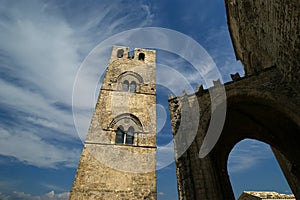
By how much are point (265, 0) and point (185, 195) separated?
6056 mm

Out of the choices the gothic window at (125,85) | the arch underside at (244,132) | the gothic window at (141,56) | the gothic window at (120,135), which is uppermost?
the gothic window at (141,56)

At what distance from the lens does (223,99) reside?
18.3 ft

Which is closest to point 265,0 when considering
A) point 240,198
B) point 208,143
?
point 208,143

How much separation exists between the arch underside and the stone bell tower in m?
5.31

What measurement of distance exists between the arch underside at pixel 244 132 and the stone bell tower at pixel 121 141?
5308 mm

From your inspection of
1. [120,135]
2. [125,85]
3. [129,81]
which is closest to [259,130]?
[120,135]

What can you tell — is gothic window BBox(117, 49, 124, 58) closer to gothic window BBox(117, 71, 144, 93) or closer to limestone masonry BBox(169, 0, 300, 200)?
gothic window BBox(117, 71, 144, 93)

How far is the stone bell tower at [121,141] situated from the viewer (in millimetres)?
9461

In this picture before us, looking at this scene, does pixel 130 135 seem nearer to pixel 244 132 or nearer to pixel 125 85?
pixel 125 85

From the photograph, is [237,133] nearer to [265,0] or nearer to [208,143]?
[208,143]

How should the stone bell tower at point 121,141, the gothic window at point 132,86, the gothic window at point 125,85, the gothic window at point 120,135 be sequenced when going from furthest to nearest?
1. the gothic window at point 132,86
2. the gothic window at point 125,85
3. the gothic window at point 120,135
4. the stone bell tower at point 121,141

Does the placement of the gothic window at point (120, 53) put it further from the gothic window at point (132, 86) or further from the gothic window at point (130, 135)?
the gothic window at point (130, 135)

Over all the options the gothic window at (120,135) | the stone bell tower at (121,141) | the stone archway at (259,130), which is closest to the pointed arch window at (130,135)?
the stone bell tower at (121,141)

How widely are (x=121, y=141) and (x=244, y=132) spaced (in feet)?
23.6
